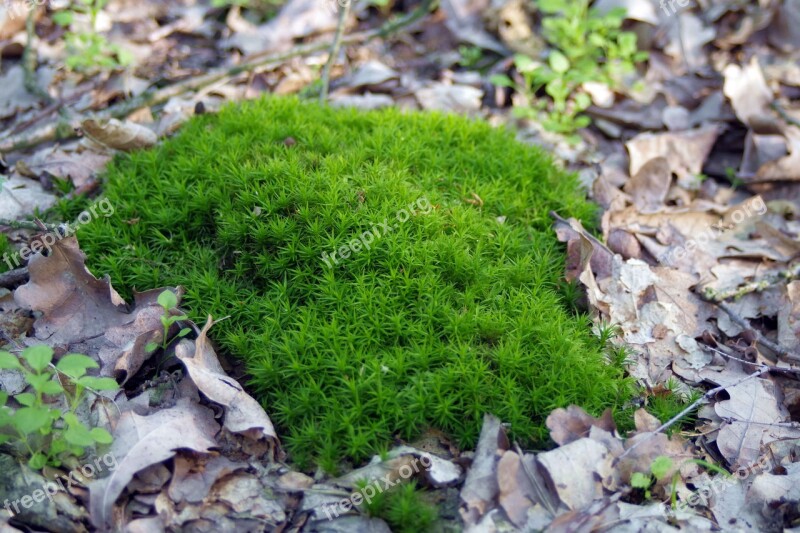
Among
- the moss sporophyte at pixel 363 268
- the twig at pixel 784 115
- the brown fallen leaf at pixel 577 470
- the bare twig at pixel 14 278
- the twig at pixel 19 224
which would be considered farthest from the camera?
the twig at pixel 784 115

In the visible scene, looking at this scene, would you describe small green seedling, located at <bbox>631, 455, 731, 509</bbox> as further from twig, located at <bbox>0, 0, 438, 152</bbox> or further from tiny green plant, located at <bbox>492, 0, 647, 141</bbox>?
twig, located at <bbox>0, 0, 438, 152</bbox>

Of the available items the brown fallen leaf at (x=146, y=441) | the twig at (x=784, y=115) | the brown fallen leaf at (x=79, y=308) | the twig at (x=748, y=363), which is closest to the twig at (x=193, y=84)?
the brown fallen leaf at (x=79, y=308)

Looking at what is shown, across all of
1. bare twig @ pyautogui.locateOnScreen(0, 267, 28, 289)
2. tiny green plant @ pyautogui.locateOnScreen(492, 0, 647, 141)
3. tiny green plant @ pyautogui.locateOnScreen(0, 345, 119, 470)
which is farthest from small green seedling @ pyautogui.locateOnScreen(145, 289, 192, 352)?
tiny green plant @ pyautogui.locateOnScreen(492, 0, 647, 141)

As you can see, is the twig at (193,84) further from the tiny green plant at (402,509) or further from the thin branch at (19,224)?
the tiny green plant at (402,509)

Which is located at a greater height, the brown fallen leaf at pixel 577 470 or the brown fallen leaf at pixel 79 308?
the brown fallen leaf at pixel 79 308

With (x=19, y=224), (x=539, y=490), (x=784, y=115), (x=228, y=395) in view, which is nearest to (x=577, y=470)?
(x=539, y=490)

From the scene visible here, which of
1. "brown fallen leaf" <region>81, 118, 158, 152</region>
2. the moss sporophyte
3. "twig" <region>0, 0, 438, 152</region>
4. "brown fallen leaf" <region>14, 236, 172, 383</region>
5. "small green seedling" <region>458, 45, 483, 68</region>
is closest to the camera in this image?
the moss sporophyte

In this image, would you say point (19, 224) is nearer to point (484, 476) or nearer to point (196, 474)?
point (196, 474)

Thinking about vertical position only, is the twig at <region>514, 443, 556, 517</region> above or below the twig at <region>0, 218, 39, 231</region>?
below
